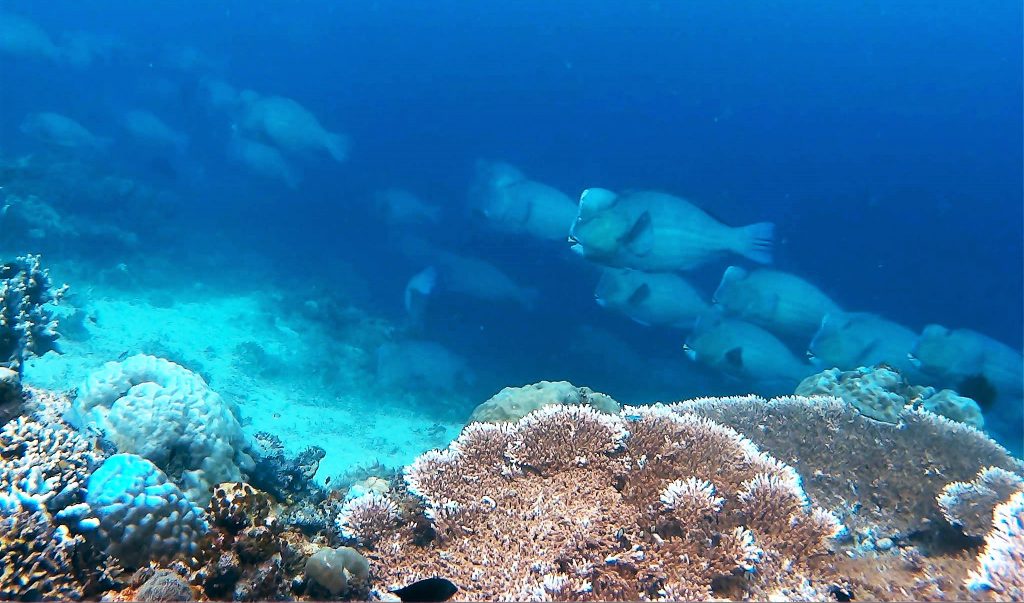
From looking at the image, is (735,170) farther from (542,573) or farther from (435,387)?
(542,573)

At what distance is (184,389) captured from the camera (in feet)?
15.0

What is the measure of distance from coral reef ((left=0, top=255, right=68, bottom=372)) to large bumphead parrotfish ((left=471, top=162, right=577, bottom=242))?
12.4 metres

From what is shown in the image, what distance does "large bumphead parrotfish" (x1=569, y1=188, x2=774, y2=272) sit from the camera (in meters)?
11.8

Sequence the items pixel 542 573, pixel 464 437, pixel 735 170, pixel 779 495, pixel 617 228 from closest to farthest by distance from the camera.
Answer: pixel 542 573
pixel 779 495
pixel 464 437
pixel 617 228
pixel 735 170

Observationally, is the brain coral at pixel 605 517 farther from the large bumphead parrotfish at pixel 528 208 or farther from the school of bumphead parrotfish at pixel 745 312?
the large bumphead parrotfish at pixel 528 208

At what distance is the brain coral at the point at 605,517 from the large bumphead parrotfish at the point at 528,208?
45.9ft

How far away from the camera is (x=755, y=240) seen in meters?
11.8

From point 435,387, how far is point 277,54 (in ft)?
148

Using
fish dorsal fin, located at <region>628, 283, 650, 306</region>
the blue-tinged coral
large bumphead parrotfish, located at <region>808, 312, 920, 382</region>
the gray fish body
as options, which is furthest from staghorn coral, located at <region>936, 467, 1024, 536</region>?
the gray fish body

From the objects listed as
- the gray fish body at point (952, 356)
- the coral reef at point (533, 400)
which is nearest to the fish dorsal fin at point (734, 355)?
the gray fish body at point (952, 356)

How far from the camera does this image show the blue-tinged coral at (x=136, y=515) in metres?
2.94

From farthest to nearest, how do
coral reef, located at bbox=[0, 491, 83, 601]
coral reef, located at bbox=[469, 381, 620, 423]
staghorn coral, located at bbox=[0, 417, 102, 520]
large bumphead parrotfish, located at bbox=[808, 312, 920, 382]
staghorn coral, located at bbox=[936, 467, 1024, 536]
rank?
large bumphead parrotfish, located at bbox=[808, 312, 920, 382] < coral reef, located at bbox=[469, 381, 620, 423] < staghorn coral, located at bbox=[936, 467, 1024, 536] < staghorn coral, located at bbox=[0, 417, 102, 520] < coral reef, located at bbox=[0, 491, 83, 601]

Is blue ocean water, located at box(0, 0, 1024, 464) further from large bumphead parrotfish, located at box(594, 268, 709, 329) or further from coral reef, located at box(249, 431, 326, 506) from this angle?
coral reef, located at box(249, 431, 326, 506)

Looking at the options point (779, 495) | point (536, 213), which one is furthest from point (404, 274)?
point (779, 495)
